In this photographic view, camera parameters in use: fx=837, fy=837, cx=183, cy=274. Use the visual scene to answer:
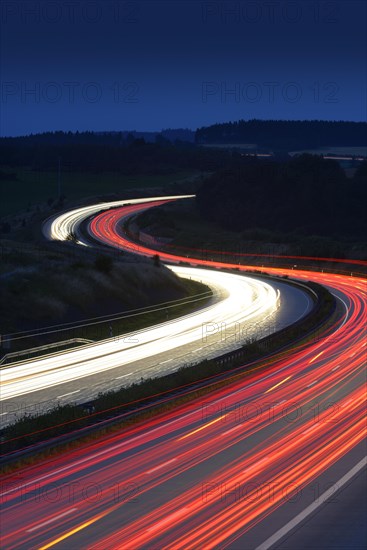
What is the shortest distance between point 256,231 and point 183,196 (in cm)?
4292

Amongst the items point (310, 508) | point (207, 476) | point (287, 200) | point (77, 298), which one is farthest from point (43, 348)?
point (287, 200)

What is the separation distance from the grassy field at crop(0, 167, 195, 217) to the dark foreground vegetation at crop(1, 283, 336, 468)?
97.0 metres

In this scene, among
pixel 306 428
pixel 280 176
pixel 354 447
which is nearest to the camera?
pixel 354 447

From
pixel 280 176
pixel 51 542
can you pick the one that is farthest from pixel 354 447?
pixel 280 176

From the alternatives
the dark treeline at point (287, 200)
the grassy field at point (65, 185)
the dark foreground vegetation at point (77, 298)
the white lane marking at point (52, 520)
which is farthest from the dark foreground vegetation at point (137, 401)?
the grassy field at point (65, 185)

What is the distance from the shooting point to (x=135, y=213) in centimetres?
11325

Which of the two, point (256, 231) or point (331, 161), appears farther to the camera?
point (331, 161)

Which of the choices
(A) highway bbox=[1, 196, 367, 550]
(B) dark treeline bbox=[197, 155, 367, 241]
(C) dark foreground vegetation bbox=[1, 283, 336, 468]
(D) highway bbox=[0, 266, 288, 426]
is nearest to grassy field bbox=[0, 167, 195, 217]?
(B) dark treeline bbox=[197, 155, 367, 241]

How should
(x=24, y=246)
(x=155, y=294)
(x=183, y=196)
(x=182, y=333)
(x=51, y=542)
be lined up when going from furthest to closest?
(x=183, y=196) < (x=24, y=246) < (x=155, y=294) < (x=182, y=333) < (x=51, y=542)

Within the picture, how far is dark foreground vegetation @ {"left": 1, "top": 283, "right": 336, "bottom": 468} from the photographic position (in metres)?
19.8

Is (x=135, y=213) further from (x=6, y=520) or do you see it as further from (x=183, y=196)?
(x=6, y=520)

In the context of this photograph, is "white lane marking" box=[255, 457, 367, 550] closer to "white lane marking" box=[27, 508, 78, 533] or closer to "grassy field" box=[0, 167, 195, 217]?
"white lane marking" box=[27, 508, 78, 533]

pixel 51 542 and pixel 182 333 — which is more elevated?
pixel 51 542

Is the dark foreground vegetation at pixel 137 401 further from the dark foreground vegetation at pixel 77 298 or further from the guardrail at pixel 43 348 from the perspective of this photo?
the dark foreground vegetation at pixel 77 298
